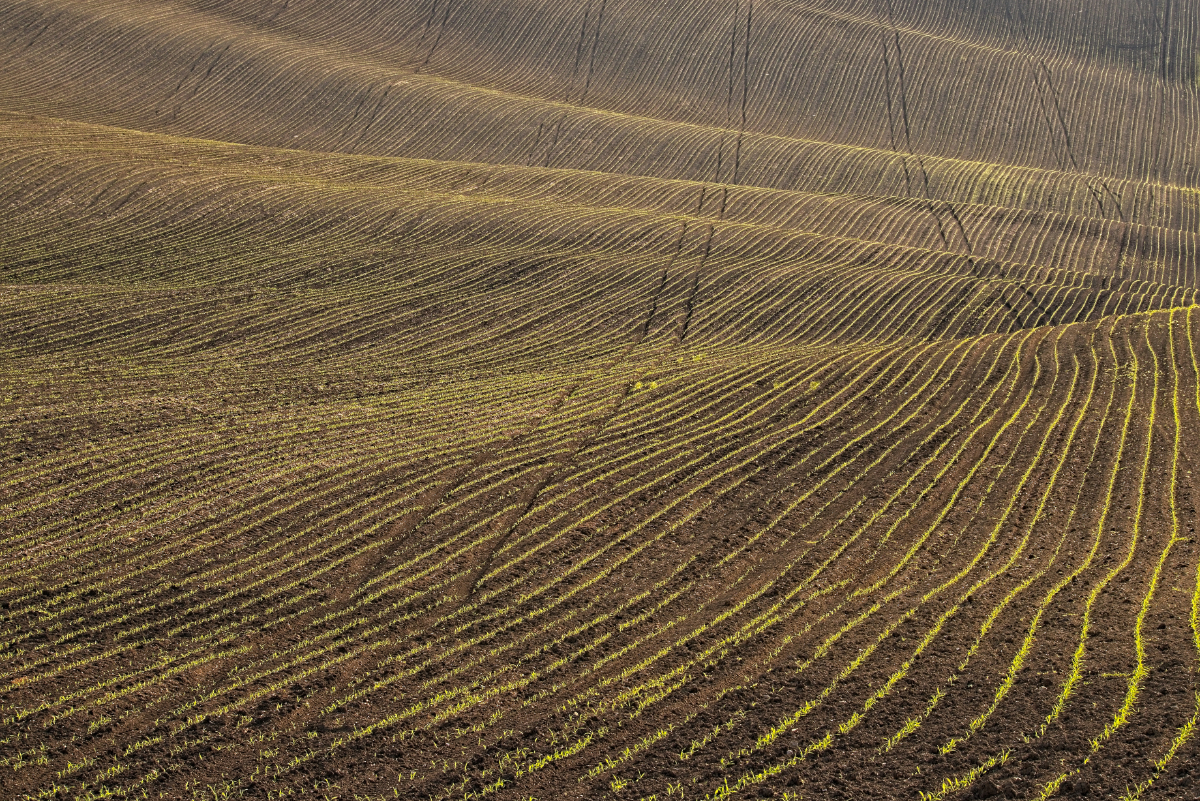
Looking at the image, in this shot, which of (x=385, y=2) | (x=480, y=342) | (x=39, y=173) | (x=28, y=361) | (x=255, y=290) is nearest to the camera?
(x=28, y=361)

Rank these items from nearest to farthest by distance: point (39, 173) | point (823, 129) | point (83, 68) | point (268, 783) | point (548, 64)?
point (268, 783)
point (39, 173)
point (83, 68)
point (823, 129)
point (548, 64)

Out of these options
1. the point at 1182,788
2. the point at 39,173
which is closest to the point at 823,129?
the point at 39,173

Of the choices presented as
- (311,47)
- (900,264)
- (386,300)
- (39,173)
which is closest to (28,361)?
(386,300)

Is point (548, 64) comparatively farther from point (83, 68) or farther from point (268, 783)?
point (268, 783)

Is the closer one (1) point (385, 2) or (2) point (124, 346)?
(2) point (124, 346)

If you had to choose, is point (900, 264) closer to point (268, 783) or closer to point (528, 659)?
point (528, 659)

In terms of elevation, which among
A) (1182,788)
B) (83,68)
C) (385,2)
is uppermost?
(385,2)

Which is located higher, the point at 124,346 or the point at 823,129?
the point at 823,129
